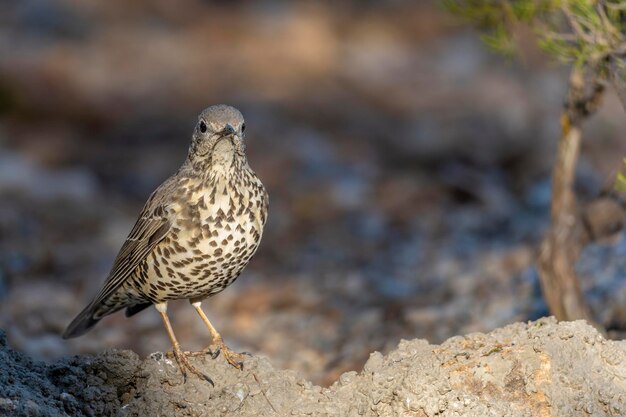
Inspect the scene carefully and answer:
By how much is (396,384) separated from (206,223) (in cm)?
126

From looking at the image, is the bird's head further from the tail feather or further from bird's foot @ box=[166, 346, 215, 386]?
the tail feather

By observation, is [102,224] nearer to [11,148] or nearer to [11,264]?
[11,264]

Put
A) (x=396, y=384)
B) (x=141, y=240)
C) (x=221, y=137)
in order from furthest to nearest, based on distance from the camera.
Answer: (x=141, y=240) → (x=221, y=137) → (x=396, y=384)

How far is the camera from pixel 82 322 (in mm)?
5902

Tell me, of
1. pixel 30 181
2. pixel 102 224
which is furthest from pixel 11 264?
pixel 30 181

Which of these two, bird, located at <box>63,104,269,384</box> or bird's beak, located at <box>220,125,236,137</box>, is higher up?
bird's beak, located at <box>220,125,236,137</box>

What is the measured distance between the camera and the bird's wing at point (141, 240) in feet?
17.1

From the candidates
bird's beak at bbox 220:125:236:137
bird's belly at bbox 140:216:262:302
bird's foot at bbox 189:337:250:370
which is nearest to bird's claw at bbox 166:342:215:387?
bird's foot at bbox 189:337:250:370

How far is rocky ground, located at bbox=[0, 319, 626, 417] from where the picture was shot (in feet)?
14.2

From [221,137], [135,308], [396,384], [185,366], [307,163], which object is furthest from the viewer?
[307,163]

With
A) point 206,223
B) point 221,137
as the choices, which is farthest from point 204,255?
point 221,137

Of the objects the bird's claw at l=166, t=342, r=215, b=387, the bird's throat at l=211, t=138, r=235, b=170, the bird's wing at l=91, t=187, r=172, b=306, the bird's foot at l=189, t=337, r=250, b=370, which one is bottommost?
the bird's claw at l=166, t=342, r=215, b=387

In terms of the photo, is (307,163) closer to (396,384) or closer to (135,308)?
(135,308)

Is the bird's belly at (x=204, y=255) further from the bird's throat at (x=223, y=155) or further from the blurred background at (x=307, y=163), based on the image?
the blurred background at (x=307, y=163)
